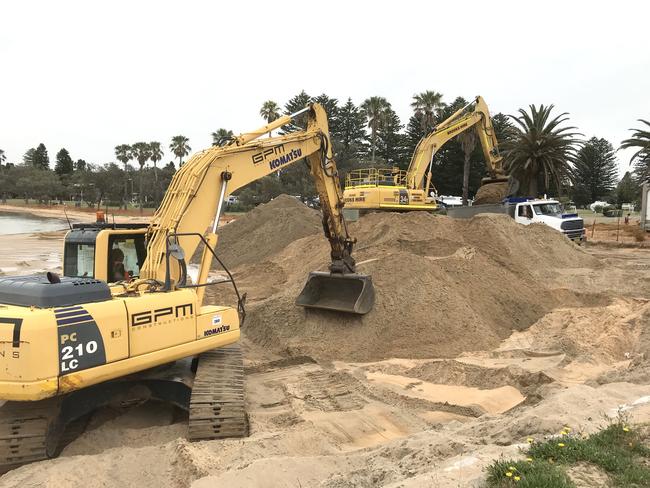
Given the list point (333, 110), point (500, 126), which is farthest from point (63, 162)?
point (500, 126)

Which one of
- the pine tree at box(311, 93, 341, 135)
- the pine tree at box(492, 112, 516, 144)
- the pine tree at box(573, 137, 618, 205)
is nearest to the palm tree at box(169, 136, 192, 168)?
the pine tree at box(311, 93, 341, 135)

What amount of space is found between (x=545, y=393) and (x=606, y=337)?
3.48m

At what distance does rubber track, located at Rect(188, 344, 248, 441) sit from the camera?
4969 mm

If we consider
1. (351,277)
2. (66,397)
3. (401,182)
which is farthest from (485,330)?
(401,182)

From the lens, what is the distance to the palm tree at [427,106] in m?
47.0

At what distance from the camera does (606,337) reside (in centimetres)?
880

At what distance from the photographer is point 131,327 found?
4.80 metres

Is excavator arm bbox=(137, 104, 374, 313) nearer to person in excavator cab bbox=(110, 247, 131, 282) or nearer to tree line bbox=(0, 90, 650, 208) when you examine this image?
person in excavator cab bbox=(110, 247, 131, 282)

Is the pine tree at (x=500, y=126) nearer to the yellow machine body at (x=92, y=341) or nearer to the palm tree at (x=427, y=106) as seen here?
the palm tree at (x=427, y=106)

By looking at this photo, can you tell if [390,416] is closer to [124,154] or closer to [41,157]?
[124,154]

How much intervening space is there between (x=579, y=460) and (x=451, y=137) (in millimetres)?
15950

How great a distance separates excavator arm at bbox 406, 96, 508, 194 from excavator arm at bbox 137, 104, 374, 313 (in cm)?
812

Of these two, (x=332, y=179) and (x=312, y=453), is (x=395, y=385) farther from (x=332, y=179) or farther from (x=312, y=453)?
(x=332, y=179)

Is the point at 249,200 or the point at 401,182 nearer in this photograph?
the point at 401,182
